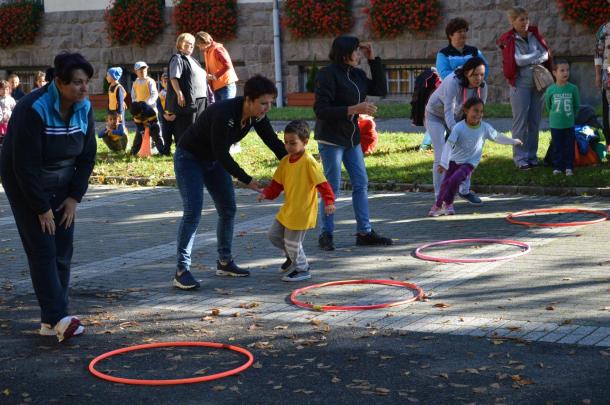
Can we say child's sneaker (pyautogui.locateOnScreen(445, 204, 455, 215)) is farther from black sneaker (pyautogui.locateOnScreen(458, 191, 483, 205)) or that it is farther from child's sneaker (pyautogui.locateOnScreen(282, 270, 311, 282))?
child's sneaker (pyautogui.locateOnScreen(282, 270, 311, 282))

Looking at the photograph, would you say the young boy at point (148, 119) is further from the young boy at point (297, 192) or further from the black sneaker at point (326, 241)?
the young boy at point (297, 192)

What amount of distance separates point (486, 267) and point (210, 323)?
2690 millimetres

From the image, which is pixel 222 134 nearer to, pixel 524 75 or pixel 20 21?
pixel 524 75

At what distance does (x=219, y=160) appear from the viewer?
28.2ft

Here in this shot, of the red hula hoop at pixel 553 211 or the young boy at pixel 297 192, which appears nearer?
the young boy at pixel 297 192

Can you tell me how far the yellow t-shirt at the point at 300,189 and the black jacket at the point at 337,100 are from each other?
1.12 meters

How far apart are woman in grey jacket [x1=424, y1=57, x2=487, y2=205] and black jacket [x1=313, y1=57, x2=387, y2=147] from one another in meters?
1.80

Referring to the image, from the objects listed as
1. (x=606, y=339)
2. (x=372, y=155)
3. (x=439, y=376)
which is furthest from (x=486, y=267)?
(x=372, y=155)

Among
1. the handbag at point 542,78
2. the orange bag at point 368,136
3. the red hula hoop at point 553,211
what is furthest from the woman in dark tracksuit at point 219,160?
the orange bag at point 368,136

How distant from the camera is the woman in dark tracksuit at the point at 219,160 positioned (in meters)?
8.55

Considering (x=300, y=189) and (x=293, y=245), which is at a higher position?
(x=300, y=189)

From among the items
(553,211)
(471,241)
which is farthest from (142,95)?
(471,241)

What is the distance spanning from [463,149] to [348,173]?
6.57 feet

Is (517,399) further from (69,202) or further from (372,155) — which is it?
(372,155)
